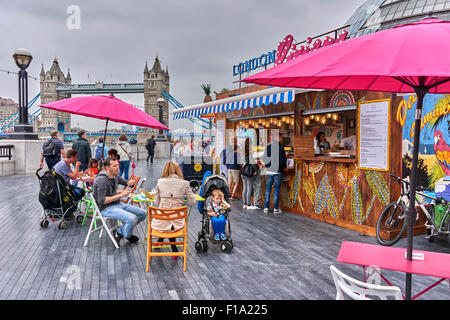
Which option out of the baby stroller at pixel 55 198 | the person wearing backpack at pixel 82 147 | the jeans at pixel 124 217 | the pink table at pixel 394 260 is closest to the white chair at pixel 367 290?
the pink table at pixel 394 260

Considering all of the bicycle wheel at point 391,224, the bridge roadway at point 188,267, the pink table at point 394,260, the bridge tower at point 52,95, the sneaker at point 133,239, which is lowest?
the bridge roadway at point 188,267

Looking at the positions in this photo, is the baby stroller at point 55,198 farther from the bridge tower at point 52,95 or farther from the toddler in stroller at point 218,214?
the bridge tower at point 52,95

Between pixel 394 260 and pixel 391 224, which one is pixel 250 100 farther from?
pixel 394 260

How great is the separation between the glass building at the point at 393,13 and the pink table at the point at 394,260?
4213 centimetres

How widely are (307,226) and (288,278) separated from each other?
249 centimetres

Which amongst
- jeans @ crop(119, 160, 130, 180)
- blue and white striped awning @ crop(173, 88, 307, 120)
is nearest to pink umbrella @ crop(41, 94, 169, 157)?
blue and white striped awning @ crop(173, 88, 307, 120)

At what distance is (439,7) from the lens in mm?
40625

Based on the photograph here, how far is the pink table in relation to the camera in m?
2.27

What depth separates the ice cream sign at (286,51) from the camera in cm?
849

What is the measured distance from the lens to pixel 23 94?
13734mm

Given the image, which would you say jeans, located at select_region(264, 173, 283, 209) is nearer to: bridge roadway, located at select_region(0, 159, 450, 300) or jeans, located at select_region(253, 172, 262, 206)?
jeans, located at select_region(253, 172, 262, 206)

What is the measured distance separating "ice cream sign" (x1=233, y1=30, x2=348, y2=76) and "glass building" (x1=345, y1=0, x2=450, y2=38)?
109 feet

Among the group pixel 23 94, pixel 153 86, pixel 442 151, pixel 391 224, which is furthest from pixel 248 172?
pixel 153 86
